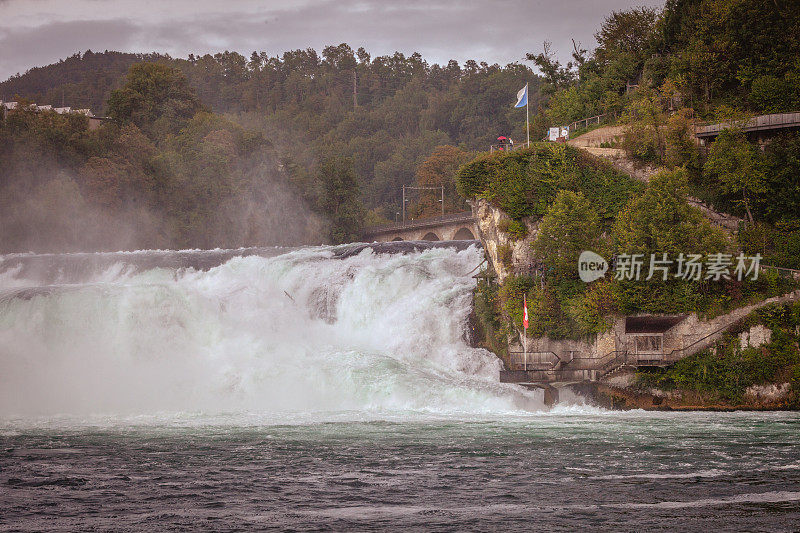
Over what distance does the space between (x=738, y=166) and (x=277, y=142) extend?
11614cm

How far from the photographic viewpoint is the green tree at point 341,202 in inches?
4102

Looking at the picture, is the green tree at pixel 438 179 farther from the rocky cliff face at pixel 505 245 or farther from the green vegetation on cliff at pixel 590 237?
the green vegetation on cliff at pixel 590 237

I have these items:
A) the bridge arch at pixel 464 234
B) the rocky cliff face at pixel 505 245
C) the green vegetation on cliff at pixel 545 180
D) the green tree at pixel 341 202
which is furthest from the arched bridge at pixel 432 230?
the green vegetation on cliff at pixel 545 180

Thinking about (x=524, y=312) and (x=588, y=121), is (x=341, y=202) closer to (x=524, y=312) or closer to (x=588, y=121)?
(x=588, y=121)

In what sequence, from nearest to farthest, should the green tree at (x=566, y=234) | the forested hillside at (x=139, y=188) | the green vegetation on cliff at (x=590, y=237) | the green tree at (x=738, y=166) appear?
the green vegetation on cliff at (x=590, y=237), the green tree at (x=566, y=234), the green tree at (x=738, y=166), the forested hillside at (x=139, y=188)

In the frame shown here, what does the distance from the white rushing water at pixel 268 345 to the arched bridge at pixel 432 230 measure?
41.8 m

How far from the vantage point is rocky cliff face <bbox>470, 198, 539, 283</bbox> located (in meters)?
43.9

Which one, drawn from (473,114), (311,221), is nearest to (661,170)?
(311,221)

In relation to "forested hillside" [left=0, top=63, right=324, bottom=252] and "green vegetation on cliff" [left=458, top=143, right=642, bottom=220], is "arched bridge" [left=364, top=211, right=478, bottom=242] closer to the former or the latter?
"forested hillside" [left=0, top=63, right=324, bottom=252]

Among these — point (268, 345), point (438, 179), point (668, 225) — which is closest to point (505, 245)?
point (668, 225)

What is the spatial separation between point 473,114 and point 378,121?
20.7 meters

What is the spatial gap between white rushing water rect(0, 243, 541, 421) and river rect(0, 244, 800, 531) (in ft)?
0.36

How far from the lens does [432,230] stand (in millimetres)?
99188

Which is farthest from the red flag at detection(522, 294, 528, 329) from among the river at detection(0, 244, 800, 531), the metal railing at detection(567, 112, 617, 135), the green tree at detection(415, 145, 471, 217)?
the green tree at detection(415, 145, 471, 217)
